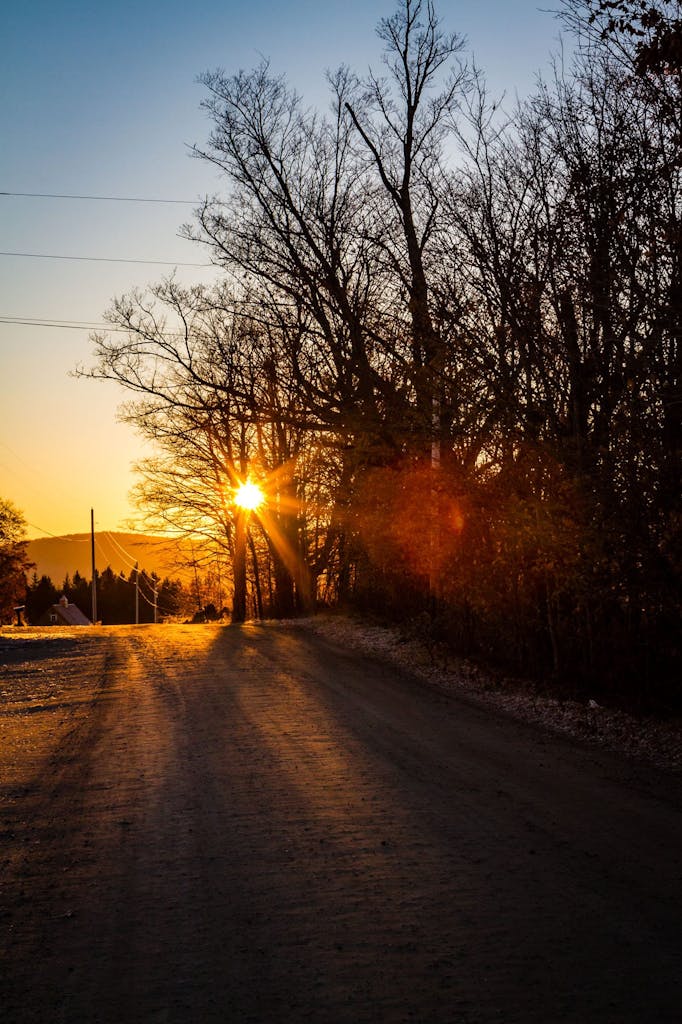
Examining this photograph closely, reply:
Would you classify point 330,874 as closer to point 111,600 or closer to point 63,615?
point 63,615

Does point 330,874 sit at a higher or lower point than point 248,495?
lower

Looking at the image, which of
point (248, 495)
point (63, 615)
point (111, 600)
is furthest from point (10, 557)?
point (111, 600)

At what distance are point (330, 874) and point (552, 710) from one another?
715cm

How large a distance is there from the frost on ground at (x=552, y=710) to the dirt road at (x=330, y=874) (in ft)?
1.97

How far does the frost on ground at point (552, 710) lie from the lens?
1019cm

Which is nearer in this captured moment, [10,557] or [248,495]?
[248,495]

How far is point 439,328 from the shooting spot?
48.9 ft

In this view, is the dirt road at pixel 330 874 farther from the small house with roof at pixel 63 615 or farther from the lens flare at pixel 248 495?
the small house with roof at pixel 63 615

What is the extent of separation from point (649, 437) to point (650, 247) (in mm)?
2065

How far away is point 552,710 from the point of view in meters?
12.5

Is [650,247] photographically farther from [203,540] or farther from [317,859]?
[203,540]

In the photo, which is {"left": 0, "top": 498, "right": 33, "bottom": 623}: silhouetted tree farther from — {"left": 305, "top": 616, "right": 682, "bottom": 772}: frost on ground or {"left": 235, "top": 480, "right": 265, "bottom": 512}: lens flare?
{"left": 305, "top": 616, "right": 682, "bottom": 772}: frost on ground

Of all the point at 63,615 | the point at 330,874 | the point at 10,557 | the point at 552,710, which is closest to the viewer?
the point at 330,874

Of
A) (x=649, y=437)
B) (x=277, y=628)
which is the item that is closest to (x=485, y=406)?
(x=649, y=437)
